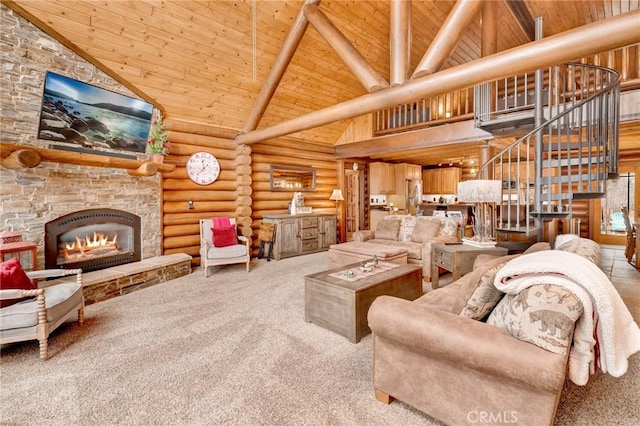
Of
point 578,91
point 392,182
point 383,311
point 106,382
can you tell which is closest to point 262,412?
point 383,311

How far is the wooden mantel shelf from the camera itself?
321cm

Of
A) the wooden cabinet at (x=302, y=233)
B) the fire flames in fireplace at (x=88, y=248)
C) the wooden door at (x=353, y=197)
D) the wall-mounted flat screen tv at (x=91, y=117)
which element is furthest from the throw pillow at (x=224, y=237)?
the wooden door at (x=353, y=197)

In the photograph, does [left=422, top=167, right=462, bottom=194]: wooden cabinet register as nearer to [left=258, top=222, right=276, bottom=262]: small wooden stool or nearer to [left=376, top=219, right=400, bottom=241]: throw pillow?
[left=376, top=219, right=400, bottom=241]: throw pillow

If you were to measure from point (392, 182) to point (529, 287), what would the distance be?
783 centimetres

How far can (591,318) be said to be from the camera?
128 centimetres

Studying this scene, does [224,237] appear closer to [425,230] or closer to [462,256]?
[425,230]

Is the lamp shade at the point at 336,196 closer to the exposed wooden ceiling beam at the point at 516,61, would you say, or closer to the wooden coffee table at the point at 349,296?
the exposed wooden ceiling beam at the point at 516,61

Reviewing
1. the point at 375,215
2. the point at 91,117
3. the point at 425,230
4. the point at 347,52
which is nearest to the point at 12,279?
the point at 91,117

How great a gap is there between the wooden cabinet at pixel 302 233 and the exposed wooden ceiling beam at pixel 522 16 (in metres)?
5.21

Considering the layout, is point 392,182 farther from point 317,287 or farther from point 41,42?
point 41,42

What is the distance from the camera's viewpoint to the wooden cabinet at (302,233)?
6168 millimetres

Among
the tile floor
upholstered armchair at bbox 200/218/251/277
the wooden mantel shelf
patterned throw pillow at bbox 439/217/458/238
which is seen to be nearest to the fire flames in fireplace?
the wooden mantel shelf

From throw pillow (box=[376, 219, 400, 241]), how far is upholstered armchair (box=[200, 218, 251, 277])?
244 centimetres

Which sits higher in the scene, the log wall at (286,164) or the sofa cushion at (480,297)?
the log wall at (286,164)
